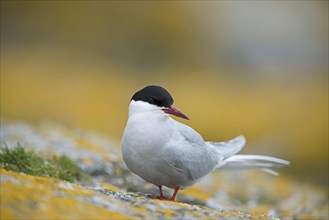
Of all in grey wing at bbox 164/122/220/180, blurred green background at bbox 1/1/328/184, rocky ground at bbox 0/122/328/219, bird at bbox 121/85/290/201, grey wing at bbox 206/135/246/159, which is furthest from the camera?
blurred green background at bbox 1/1/328/184

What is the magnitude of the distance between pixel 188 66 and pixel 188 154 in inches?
369

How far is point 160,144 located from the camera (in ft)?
17.0

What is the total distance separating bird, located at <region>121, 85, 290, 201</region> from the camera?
5152mm

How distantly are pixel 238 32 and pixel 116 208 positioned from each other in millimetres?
12538

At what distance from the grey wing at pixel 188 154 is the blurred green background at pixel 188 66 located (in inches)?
194

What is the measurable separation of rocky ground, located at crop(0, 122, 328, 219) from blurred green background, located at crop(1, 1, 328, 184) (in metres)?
1.85

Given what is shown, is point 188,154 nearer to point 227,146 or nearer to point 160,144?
point 160,144

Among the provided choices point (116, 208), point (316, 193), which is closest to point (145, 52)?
point (316, 193)

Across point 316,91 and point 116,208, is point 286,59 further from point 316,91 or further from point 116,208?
point 116,208

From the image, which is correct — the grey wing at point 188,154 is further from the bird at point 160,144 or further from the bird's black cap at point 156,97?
the bird's black cap at point 156,97

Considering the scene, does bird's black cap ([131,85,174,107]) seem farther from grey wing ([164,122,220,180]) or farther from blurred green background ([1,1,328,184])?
blurred green background ([1,1,328,184])

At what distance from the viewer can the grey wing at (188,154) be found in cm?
526

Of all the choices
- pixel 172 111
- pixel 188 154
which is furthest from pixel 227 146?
pixel 172 111

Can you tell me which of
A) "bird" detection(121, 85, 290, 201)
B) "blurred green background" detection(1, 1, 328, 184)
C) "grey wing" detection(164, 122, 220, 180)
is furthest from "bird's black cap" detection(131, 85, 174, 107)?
"blurred green background" detection(1, 1, 328, 184)
